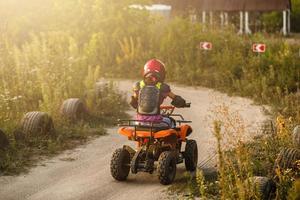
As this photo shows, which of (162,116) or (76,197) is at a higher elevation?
(162,116)

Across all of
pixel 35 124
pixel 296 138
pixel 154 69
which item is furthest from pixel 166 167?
pixel 35 124

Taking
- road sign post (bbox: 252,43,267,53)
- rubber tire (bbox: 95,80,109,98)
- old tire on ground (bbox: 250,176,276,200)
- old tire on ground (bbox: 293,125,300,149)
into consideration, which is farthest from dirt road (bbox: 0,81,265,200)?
road sign post (bbox: 252,43,267,53)

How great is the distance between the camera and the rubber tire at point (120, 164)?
9.38 m

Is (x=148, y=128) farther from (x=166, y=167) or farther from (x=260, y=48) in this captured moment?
(x=260, y=48)

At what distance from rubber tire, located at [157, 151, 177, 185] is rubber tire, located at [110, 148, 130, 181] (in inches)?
22.0

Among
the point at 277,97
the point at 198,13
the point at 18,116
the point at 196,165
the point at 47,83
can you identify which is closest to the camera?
the point at 196,165

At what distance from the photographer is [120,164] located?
30.8ft

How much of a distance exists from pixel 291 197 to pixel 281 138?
300 cm

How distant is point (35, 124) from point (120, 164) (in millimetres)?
2736

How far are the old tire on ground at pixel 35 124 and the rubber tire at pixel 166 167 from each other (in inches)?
125

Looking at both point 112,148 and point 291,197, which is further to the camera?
point 112,148

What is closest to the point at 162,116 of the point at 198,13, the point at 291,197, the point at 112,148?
the point at 112,148

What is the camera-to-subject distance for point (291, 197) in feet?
22.8

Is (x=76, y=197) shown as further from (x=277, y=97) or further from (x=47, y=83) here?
(x=277, y=97)
